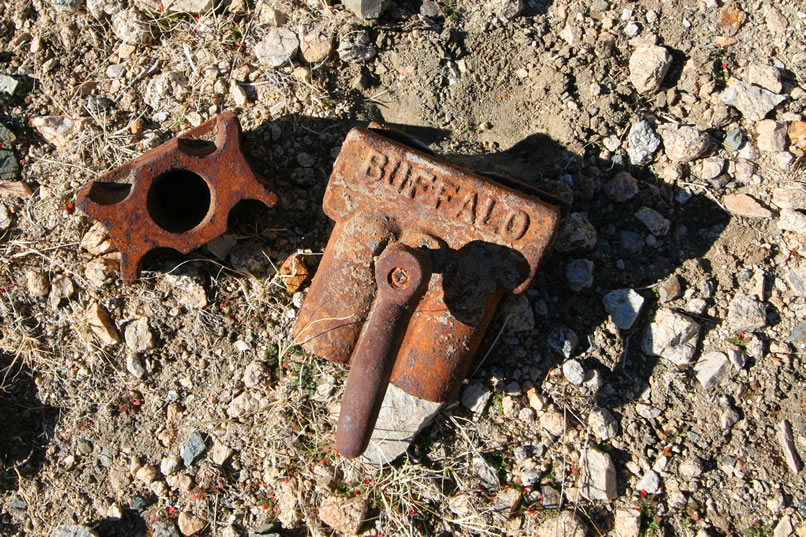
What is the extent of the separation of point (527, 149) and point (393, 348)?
134cm

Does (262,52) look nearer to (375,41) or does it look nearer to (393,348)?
(375,41)

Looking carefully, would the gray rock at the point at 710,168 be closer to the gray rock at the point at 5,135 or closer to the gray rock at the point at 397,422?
the gray rock at the point at 397,422

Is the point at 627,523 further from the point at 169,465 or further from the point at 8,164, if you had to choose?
the point at 8,164

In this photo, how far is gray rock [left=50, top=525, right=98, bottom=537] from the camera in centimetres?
297

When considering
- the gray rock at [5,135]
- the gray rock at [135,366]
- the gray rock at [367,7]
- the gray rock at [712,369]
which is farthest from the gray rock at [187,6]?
the gray rock at [712,369]

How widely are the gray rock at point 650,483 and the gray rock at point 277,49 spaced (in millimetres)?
2513

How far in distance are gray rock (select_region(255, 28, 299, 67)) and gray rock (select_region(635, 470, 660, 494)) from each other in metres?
2.51

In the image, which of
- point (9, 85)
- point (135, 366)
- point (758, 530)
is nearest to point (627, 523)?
point (758, 530)

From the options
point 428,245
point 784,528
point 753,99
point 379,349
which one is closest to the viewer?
point 379,349

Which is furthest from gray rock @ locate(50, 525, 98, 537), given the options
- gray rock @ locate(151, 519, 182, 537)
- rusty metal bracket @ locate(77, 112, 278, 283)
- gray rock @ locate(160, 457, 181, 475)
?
rusty metal bracket @ locate(77, 112, 278, 283)

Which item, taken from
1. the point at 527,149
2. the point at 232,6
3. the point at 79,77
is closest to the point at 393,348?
the point at 527,149

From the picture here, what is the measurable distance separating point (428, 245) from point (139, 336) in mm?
1470

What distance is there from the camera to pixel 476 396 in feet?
9.70

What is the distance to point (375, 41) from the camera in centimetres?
317
